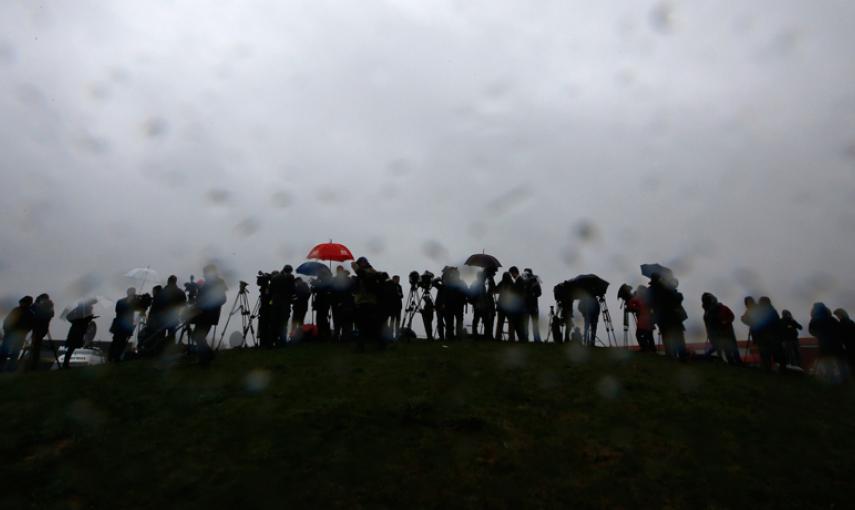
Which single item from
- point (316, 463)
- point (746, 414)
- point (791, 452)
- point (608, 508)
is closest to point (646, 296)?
point (746, 414)

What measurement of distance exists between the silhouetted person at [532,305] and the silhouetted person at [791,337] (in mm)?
6607

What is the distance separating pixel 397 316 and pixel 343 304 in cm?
265

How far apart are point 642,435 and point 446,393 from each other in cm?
365

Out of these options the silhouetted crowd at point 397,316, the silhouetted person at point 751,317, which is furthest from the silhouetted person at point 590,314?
the silhouetted person at point 751,317

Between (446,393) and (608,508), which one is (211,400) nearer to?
(446,393)

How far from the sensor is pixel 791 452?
8.79m

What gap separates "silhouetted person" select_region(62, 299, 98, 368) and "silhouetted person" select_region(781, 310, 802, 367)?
19.0 meters

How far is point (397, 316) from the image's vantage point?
17.1 metres

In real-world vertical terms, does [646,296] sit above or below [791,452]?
above

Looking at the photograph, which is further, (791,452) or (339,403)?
(339,403)

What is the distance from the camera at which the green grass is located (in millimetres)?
7430

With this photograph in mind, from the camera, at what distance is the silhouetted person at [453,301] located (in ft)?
54.9

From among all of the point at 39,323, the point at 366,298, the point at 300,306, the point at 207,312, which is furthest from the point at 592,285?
the point at 39,323

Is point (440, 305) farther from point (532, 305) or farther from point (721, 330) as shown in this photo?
point (721, 330)
